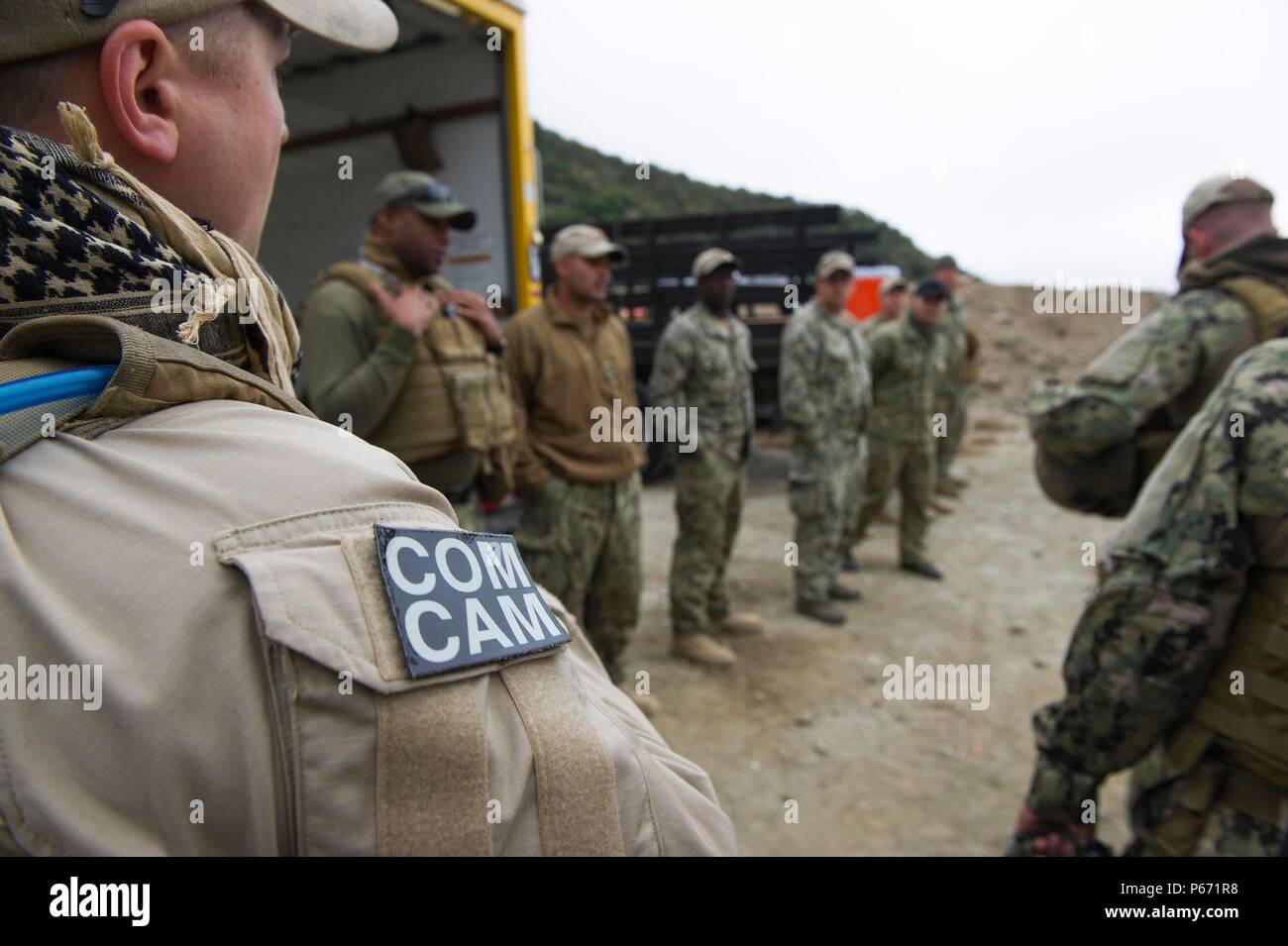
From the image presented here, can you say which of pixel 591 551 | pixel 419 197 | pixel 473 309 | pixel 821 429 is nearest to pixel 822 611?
pixel 821 429

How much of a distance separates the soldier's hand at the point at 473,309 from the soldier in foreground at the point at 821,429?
8.08 ft

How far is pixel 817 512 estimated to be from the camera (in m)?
4.93

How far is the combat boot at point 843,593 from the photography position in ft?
17.2

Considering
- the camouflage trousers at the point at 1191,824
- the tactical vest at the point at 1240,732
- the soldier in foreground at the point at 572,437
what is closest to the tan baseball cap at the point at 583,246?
the soldier in foreground at the point at 572,437

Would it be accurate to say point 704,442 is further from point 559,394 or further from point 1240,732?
point 1240,732

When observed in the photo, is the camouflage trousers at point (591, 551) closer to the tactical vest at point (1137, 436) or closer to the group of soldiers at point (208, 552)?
the tactical vest at point (1137, 436)

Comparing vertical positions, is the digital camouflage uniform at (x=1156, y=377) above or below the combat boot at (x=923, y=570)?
above

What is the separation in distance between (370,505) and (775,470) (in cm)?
849

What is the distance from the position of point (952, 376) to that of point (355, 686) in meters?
7.58

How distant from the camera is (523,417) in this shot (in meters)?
3.34

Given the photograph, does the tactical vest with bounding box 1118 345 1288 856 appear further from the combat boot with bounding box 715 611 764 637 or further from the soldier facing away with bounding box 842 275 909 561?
the soldier facing away with bounding box 842 275 909 561
